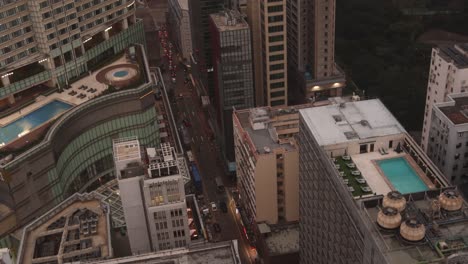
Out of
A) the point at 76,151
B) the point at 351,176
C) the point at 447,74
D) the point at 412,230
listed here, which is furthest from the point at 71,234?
the point at 447,74

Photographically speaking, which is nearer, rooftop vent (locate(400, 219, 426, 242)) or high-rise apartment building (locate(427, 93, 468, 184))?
rooftop vent (locate(400, 219, 426, 242))

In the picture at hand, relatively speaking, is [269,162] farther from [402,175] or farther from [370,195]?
[370,195]

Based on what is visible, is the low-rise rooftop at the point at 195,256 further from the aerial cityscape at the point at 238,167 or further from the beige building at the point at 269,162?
the beige building at the point at 269,162

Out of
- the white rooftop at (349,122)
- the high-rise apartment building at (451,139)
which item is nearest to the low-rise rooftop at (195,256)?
the white rooftop at (349,122)

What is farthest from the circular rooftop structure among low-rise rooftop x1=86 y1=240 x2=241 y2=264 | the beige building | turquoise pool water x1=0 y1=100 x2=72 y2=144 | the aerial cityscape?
low-rise rooftop x1=86 y1=240 x2=241 y2=264

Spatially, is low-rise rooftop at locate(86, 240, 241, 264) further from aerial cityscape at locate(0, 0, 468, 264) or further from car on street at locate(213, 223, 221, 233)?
car on street at locate(213, 223, 221, 233)

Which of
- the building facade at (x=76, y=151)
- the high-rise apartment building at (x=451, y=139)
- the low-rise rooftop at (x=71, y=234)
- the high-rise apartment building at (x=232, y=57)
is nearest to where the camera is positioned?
the high-rise apartment building at (x=451, y=139)
